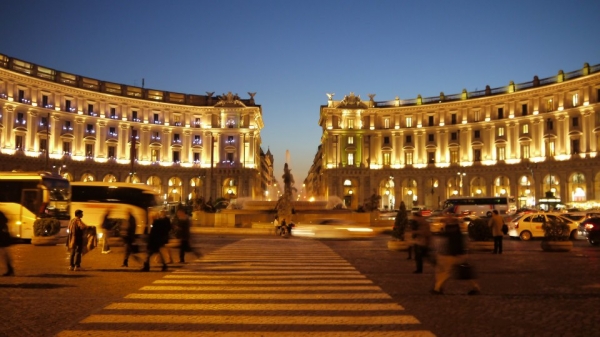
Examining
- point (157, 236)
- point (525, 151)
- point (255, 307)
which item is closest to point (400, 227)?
point (157, 236)

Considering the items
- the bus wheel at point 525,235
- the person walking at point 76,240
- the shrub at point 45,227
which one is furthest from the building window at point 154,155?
the person walking at point 76,240

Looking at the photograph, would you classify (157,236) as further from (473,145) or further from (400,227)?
(473,145)

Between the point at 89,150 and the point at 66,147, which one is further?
the point at 89,150

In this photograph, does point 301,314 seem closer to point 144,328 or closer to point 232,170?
point 144,328

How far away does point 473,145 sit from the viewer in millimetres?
85938

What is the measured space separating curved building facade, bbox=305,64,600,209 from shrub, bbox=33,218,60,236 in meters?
58.5

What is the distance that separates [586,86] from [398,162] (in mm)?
30656

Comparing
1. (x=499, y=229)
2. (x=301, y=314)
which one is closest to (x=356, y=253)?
(x=499, y=229)

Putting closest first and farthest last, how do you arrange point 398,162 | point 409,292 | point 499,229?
→ point 409,292 → point 499,229 → point 398,162

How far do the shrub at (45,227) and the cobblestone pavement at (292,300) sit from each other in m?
6.65

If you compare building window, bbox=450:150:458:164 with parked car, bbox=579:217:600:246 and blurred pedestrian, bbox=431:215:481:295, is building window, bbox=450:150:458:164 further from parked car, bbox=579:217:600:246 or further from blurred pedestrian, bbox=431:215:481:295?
blurred pedestrian, bbox=431:215:481:295

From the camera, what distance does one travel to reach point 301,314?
A: 9680mm

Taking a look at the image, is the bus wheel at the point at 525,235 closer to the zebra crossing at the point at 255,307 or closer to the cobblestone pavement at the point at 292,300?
the cobblestone pavement at the point at 292,300

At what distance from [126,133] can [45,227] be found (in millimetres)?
64576
